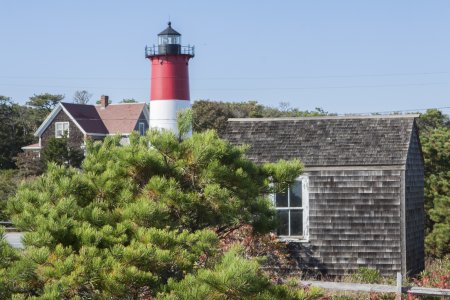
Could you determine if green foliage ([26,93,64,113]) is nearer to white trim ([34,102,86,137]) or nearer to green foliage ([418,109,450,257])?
white trim ([34,102,86,137])

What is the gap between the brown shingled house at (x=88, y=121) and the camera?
57822mm

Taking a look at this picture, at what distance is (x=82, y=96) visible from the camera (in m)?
91.2

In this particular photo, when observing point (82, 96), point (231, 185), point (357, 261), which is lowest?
point (357, 261)

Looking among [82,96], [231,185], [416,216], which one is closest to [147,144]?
[231,185]

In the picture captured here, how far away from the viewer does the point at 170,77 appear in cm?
3862

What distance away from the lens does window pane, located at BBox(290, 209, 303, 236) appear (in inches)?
706

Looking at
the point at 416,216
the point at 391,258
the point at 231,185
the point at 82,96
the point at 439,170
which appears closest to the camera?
the point at 231,185

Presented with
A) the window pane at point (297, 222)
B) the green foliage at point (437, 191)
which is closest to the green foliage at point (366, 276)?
the window pane at point (297, 222)

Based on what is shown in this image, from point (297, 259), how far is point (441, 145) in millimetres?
6582

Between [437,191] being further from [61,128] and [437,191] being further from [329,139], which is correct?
[61,128]

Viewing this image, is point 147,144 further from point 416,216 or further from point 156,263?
point 416,216

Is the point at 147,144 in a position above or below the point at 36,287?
above

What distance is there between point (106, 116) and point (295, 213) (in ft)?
146

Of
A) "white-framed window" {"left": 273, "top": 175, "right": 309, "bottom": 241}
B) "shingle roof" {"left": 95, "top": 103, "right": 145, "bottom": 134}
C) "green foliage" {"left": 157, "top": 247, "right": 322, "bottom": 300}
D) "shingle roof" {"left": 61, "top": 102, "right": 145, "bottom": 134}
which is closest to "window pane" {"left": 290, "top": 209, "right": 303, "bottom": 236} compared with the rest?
"white-framed window" {"left": 273, "top": 175, "right": 309, "bottom": 241}
